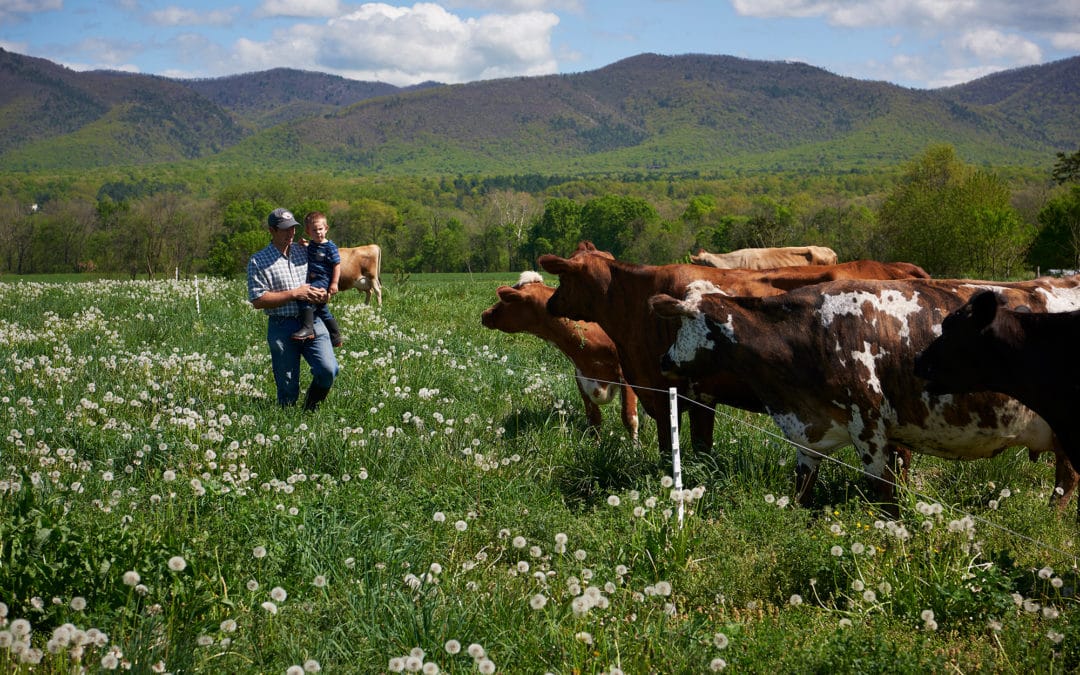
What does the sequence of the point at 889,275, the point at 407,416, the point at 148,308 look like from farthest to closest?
the point at 148,308 < the point at 889,275 < the point at 407,416

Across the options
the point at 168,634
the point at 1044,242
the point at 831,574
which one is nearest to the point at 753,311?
the point at 831,574

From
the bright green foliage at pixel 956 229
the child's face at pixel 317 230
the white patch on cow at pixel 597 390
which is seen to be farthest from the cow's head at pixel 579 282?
the bright green foliage at pixel 956 229

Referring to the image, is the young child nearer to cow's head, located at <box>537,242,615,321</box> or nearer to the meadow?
the meadow

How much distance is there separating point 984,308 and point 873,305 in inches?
48.3

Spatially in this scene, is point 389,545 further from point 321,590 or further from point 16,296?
point 16,296

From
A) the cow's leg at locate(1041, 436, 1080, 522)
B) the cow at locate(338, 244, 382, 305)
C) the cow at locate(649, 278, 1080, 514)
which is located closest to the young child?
the cow at locate(649, 278, 1080, 514)

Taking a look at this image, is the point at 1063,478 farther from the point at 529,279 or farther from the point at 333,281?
the point at 333,281

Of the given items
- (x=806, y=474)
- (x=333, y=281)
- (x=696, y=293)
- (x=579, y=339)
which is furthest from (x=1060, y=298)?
(x=333, y=281)

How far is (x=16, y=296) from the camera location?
21172mm

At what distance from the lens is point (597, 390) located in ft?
32.3

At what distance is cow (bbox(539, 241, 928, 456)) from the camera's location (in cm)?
824

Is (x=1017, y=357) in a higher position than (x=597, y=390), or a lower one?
higher

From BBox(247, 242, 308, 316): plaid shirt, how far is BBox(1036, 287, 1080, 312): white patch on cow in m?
6.59

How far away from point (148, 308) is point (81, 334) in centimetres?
428
